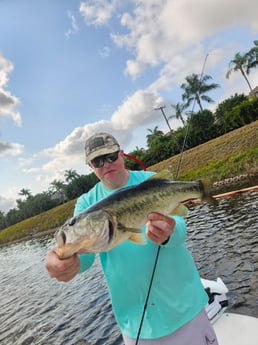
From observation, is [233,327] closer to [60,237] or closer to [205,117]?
[60,237]

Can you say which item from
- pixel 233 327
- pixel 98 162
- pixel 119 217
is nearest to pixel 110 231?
pixel 119 217

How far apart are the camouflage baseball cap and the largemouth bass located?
1.97 ft

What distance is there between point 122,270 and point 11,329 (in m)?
12.2

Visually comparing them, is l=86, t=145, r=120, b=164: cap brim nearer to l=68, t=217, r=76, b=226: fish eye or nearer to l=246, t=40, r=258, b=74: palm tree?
l=68, t=217, r=76, b=226: fish eye

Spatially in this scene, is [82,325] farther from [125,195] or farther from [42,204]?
[42,204]

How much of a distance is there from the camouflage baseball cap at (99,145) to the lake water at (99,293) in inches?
267

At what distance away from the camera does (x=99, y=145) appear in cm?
310

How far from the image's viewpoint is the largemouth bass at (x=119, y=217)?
2.29 meters

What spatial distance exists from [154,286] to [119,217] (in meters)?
0.81

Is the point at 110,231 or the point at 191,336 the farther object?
the point at 191,336

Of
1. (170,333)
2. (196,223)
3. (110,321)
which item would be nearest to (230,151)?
(196,223)

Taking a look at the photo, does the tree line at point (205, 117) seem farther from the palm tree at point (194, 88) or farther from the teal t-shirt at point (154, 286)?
the teal t-shirt at point (154, 286)

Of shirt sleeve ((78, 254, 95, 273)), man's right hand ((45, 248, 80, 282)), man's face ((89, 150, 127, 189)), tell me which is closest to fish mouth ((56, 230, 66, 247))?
man's right hand ((45, 248, 80, 282))

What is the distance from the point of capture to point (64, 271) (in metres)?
2.44
